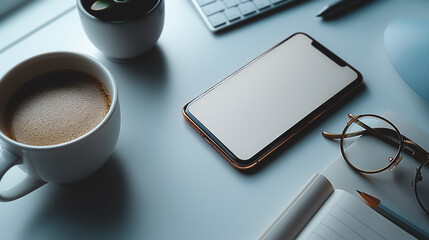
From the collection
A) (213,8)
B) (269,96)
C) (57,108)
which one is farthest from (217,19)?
(57,108)

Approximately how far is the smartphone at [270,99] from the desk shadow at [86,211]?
0.13 m

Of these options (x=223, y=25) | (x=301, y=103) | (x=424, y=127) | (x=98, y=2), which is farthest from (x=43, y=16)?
(x=424, y=127)

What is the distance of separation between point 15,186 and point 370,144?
0.43 m

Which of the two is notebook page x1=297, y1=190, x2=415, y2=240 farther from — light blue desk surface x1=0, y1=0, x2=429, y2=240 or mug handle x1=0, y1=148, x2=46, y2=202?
mug handle x1=0, y1=148, x2=46, y2=202

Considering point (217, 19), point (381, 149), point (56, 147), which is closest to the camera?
point (56, 147)

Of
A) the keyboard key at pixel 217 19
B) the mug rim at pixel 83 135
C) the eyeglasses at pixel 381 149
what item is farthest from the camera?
the keyboard key at pixel 217 19

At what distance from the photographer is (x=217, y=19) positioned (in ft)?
2.10

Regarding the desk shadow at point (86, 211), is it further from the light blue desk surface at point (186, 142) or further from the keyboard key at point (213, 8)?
the keyboard key at point (213, 8)

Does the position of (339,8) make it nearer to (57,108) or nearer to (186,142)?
(186,142)

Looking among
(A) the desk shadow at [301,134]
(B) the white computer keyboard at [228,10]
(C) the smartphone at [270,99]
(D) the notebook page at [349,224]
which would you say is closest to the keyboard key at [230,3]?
(B) the white computer keyboard at [228,10]

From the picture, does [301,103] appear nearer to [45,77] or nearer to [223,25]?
[223,25]

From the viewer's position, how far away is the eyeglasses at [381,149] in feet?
1.61

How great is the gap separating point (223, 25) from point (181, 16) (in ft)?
0.24

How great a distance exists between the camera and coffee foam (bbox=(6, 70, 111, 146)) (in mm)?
431
